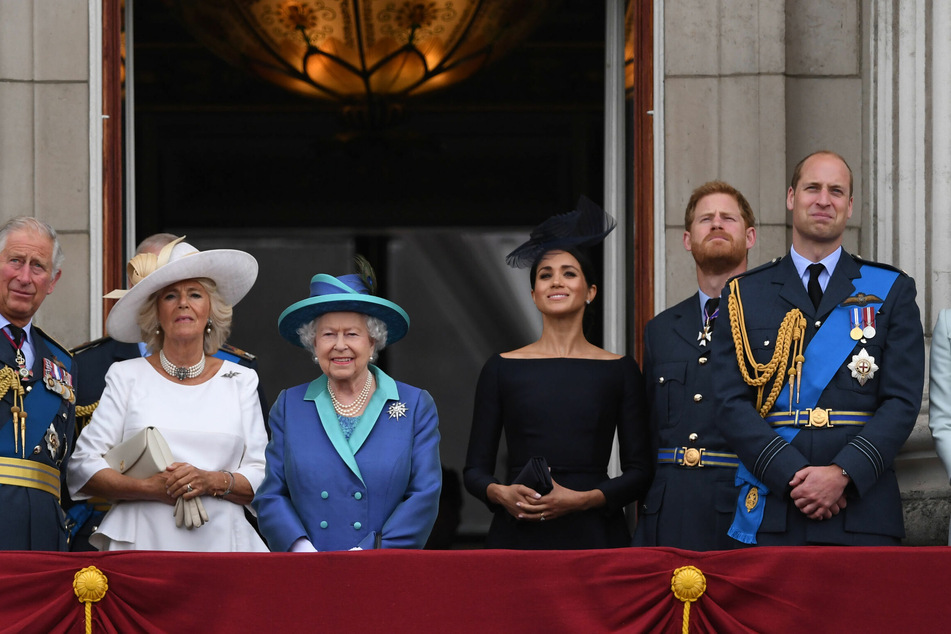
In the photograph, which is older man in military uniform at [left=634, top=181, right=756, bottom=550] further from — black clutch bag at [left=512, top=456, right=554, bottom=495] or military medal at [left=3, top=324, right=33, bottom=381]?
military medal at [left=3, top=324, right=33, bottom=381]

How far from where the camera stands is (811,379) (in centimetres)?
426

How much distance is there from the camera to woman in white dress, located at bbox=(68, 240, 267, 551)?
14.5 feet

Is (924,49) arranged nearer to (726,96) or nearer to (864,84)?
(864,84)

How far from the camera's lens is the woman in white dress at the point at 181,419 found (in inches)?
174

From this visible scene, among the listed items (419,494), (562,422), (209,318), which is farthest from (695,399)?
(209,318)

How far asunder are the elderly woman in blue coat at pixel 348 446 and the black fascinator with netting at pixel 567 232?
2.11 ft

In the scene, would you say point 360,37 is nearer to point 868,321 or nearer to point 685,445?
point 685,445

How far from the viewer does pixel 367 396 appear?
4.48 meters

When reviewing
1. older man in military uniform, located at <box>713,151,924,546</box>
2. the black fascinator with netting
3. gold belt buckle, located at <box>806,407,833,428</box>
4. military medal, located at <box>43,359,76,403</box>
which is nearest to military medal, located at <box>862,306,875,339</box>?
older man in military uniform, located at <box>713,151,924,546</box>

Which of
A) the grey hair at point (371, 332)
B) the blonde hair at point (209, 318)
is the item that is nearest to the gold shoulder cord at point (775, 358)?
the grey hair at point (371, 332)

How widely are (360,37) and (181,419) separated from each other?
4162mm

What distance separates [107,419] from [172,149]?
17.0 ft

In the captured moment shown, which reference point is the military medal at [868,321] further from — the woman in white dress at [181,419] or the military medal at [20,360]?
the military medal at [20,360]

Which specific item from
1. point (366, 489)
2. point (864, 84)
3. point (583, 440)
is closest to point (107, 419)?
point (366, 489)
